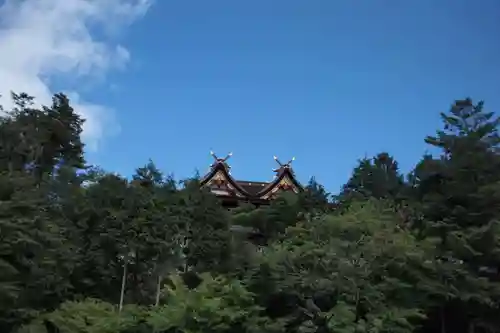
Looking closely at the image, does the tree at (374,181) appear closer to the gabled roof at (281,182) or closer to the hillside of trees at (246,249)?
the hillside of trees at (246,249)

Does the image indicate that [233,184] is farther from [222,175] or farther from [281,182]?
[281,182]

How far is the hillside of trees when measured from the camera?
14.5 m

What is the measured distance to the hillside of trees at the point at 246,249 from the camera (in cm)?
1448

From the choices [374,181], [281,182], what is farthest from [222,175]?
[374,181]

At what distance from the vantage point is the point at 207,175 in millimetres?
27125

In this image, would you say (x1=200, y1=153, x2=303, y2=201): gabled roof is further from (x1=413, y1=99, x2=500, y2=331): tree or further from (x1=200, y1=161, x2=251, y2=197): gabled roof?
(x1=413, y1=99, x2=500, y2=331): tree

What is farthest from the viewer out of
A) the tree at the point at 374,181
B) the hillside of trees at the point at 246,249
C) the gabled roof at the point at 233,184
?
the gabled roof at the point at 233,184

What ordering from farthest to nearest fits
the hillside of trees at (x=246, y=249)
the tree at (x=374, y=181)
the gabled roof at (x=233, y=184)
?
1. the gabled roof at (x=233, y=184)
2. the tree at (x=374, y=181)
3. the hillside of trees at (x=246, y=249)

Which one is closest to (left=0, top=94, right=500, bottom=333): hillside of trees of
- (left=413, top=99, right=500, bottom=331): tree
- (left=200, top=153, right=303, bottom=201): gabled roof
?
(left=413, top=99, right=500, bottom=331): tree

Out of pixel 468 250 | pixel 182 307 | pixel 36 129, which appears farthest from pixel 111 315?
pixel 468 250

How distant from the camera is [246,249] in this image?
18.7 metres

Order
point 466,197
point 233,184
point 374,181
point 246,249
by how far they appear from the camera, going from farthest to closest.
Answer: point 233,184
point 374,181
point 246,249
point 466,197

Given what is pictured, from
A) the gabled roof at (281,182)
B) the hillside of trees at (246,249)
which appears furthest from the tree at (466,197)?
the gabled roof at (281,182)

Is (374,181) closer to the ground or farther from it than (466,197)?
farther from it
